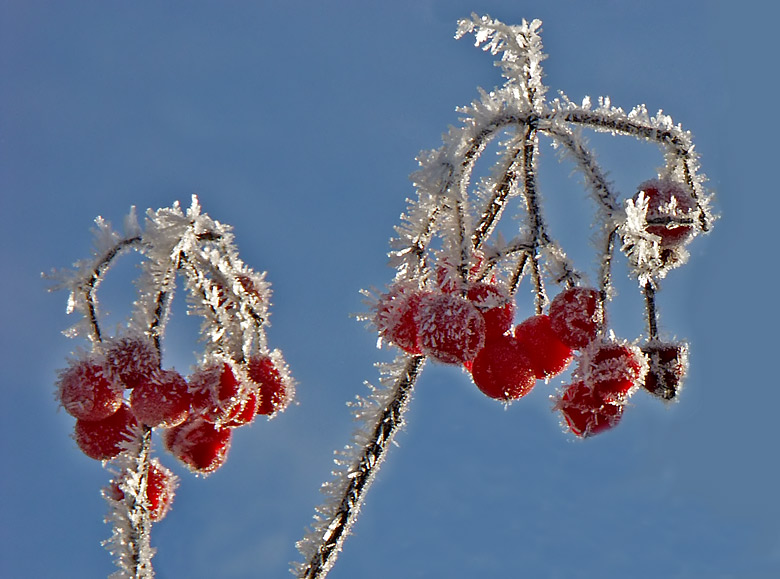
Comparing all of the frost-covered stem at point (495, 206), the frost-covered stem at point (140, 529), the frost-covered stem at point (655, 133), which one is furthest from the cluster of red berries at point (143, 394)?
the frost-covered stem at point (655, 133)

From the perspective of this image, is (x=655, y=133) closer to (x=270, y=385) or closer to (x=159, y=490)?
(x=270, y=385)

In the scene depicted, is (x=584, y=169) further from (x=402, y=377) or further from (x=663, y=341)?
(x=402, y=377)

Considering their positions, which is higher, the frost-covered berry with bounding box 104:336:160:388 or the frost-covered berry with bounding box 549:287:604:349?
the frost-covered berry with bounding box 549:287:604:349

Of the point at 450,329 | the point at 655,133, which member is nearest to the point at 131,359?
the point at 450,329

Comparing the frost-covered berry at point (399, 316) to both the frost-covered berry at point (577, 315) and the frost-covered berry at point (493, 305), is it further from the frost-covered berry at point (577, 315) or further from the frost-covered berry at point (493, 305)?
the frost-covered berry at point (577, 315)

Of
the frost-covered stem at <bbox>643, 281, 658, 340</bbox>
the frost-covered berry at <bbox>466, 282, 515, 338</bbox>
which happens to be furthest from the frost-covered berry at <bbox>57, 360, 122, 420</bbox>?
the frost-covered stem at <bbox>643, 281, 658, 340</bbox>

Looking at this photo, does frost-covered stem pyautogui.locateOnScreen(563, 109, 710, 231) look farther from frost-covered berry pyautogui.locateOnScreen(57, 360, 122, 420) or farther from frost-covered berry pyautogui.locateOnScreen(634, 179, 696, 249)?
frost-covered berry pyautogui.locateOnScreen(57, 360, 122, 420)
